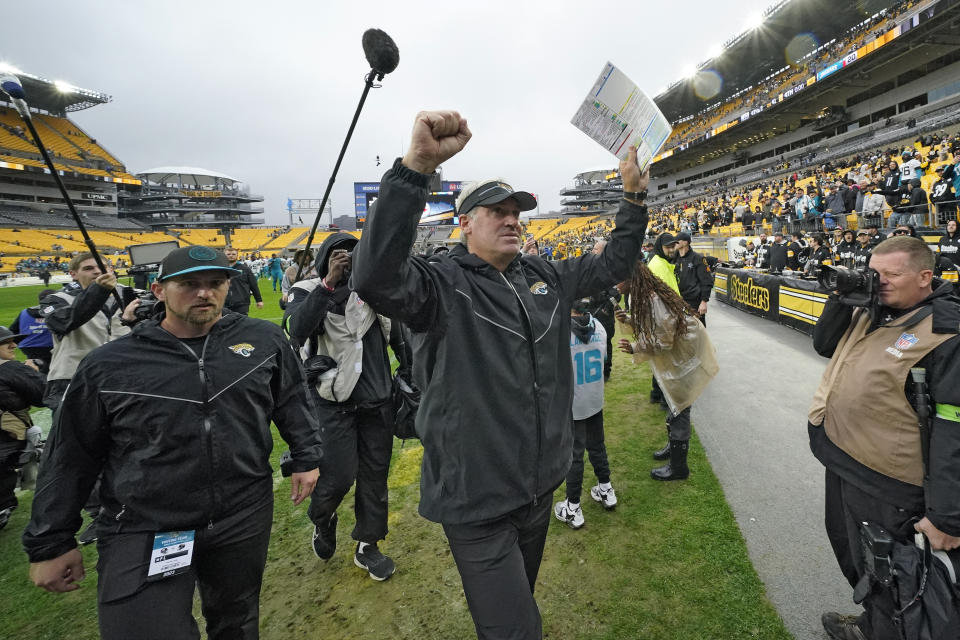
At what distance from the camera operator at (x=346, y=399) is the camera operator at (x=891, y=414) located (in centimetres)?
258

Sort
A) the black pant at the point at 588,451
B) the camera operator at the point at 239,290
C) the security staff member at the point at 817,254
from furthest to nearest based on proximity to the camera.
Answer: the security staff member at the point at 817,254 → the camera operator at the point at 239,290 → the black pant at the point at 588,451

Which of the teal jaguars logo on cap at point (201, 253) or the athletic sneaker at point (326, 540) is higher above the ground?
the teal jaguars logo on cap at point (201, 253)

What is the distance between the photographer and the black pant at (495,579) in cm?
163

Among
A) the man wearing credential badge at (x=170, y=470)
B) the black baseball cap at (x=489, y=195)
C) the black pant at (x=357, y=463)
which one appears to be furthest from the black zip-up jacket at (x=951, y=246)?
the man wearing credential badge at (x=170, y=470)

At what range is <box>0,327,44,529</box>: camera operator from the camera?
11.4ft

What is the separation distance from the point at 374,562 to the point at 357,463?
0.66 m

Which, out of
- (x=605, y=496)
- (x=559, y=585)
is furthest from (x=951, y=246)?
(x=559, y=585)

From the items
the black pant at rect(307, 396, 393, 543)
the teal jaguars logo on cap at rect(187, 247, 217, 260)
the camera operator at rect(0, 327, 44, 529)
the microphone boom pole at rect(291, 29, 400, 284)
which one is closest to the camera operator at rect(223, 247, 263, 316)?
the camera operator at rect(0, 327, 44, 529)

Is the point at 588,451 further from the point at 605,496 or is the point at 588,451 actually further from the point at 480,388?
the point at 480,388

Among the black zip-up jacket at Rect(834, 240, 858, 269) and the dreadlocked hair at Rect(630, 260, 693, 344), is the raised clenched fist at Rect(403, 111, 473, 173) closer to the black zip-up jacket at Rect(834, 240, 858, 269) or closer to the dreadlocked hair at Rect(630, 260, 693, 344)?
the dreadlocked hair at Rect(630, 260, 693, 344)

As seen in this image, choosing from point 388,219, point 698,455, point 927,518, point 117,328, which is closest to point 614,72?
point 388,219

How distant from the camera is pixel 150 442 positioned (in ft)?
5.79

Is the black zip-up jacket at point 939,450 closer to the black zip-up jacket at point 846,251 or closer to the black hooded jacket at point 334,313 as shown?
the black hooded jacket at point 334,313

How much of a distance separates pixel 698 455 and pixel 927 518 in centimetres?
266
